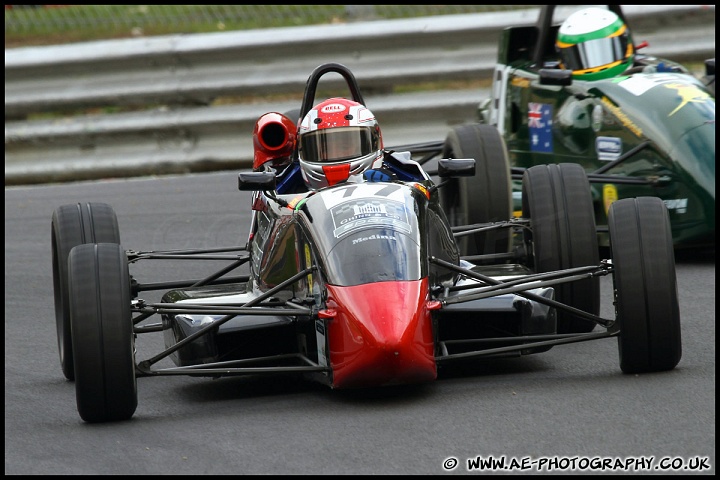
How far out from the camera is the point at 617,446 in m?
5.18

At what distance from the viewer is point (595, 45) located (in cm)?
1052

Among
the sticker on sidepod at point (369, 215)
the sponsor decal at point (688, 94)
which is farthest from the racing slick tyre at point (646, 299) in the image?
the sponsor decal at point (688, 94)

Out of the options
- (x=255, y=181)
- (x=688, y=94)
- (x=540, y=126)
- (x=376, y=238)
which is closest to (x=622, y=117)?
(x=688, y=94)

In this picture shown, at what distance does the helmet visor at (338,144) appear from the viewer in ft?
23.8

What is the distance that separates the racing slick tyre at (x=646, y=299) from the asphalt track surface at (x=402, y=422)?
0.11 meters

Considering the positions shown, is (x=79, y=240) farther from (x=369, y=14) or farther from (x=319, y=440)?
(x=369, y=14)

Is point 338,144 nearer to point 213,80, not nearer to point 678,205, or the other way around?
point 678,205

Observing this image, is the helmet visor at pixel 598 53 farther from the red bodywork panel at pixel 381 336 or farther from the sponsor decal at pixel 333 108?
the red bodywork panel at pixel 381 336

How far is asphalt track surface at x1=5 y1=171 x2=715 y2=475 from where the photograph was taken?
518 centimetres

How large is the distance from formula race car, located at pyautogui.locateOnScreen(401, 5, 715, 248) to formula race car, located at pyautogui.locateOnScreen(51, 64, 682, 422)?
5.53ft

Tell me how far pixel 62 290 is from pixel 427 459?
3073 millimetres

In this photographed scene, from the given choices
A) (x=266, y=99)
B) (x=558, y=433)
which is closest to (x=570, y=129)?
(x=266, y=99)

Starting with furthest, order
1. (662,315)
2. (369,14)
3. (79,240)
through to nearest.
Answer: (369,14) → (79,240) → (662,315)

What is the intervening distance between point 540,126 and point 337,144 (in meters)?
3.83
